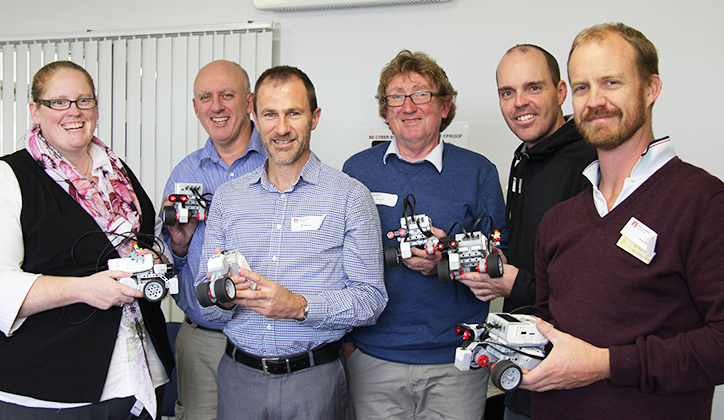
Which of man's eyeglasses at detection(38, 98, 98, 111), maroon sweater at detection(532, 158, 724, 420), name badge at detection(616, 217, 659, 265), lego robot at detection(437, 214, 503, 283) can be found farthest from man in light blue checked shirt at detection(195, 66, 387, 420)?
name badge at detection(616, 217, 659, 265)

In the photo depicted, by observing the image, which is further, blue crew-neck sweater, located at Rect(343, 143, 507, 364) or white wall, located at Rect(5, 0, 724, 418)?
white wall, located at Rect(5, 0, 724, 418)

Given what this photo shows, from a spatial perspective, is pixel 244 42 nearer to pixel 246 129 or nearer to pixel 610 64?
pixel 246 129

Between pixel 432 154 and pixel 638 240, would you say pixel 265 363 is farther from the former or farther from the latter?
pixel 638 240

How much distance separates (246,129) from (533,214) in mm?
1708

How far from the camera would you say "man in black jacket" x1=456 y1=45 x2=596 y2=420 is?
2035 mm

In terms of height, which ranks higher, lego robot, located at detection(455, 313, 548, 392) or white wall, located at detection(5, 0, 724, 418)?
white wall, located at detection(5, 0, 724, 418)

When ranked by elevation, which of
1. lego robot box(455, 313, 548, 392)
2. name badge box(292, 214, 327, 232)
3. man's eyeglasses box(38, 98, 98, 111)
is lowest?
lego robot box(455, 313, 548, 392)

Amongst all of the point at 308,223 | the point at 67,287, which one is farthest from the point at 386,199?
the point at 67,287

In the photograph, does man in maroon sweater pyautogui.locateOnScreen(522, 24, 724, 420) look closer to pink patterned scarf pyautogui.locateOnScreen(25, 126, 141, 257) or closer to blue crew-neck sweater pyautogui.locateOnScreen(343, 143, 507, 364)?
blue crew-neck sweater pyautogui.locateOnScreen(343, 143, 507, 364)

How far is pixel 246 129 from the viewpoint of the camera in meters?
2.90

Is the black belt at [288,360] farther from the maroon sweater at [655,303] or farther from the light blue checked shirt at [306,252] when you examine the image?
the maroon sweater at [655,303]

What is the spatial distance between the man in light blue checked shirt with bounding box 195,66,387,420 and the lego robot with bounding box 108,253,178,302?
6.0 inches

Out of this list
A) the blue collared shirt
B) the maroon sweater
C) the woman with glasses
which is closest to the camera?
the maroon sweater

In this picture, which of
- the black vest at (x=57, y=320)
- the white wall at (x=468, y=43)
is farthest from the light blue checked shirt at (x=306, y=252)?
the white wall at (x=468, y=43)
